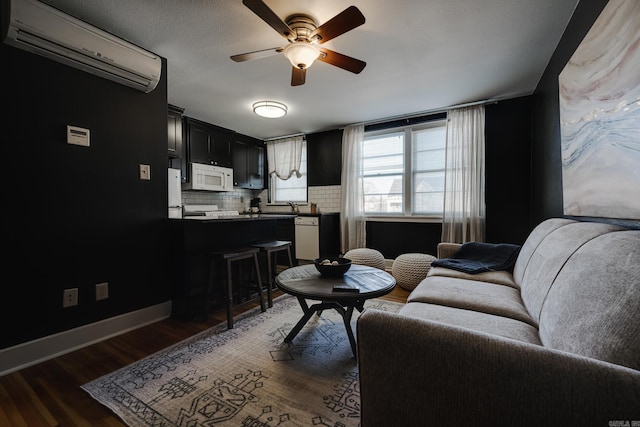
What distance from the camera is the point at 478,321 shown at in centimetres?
130

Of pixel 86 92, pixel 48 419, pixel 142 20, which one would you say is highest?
pixel 142 20

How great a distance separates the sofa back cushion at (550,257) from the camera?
1265 mm

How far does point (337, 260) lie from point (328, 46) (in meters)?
1.90

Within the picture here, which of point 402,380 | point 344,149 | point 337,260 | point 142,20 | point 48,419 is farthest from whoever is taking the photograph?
point 344,149

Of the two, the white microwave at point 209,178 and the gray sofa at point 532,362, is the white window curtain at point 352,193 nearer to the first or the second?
the white microwave at point 209,178

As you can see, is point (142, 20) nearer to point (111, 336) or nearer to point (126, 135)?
point (126, 135)

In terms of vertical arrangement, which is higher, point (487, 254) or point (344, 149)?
point (344, 149)

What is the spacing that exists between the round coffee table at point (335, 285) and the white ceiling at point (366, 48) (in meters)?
1.93

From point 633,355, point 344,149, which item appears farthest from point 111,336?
point 344,149

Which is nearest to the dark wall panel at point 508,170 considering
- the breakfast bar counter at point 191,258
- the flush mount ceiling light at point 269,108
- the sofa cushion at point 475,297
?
the sofa cushion at point 475,297

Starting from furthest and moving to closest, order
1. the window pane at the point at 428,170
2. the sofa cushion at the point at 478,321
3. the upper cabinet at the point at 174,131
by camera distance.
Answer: the window pane at the point at 428,170 → the upper cabinet at the point at 174,131 → the sofa cushion at the point at 478,321

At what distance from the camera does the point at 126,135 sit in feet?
7.51

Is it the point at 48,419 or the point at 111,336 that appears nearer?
the point at 48,419

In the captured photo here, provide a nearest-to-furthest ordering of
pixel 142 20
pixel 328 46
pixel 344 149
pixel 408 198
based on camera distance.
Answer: pixel 142 20 → pixel 328 46 → pixel 408 198 → pixel 344 149
